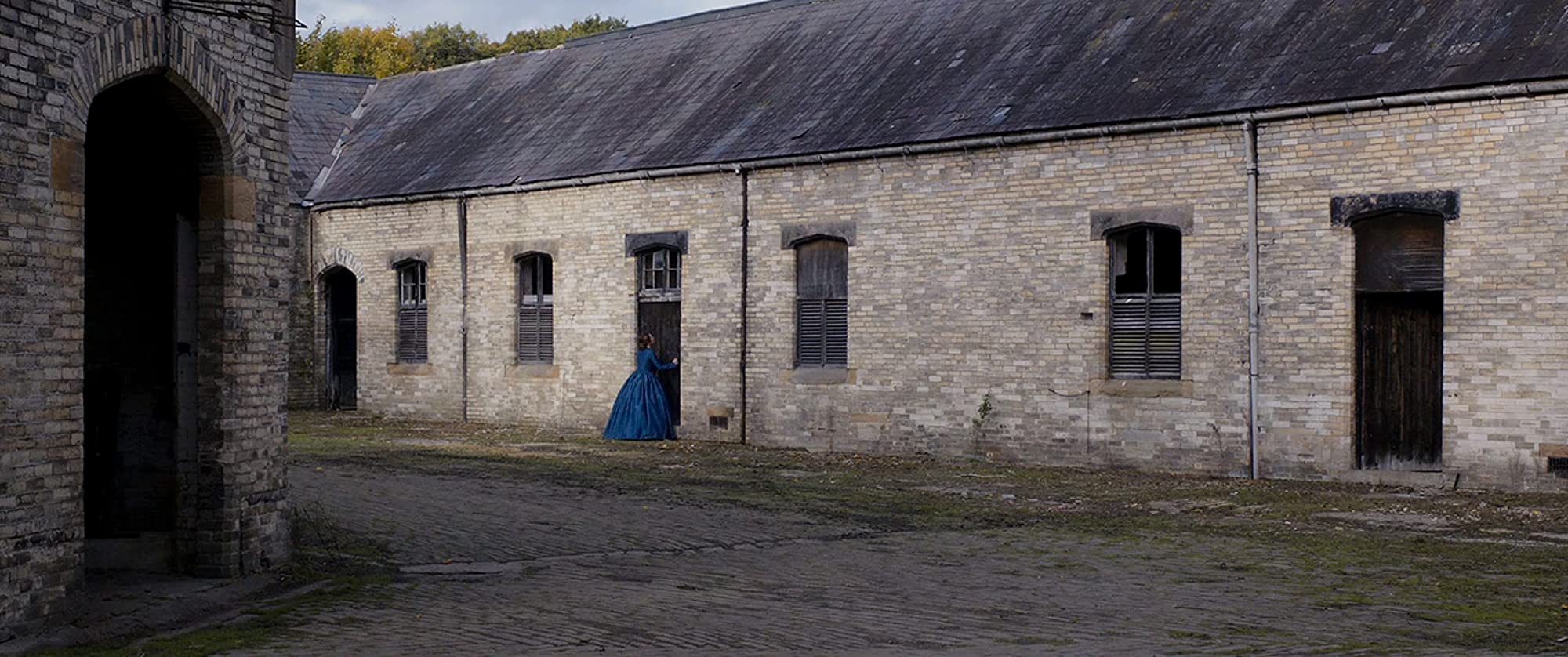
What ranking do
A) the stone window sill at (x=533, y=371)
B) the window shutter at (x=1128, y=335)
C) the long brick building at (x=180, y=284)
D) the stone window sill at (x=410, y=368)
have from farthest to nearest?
the stone window sill at (x=410, y=368) → the stone window sill at (x=533, y=371) → the window shutter at (x=1128, y=335) → the long brick building at (x=180, y=284)

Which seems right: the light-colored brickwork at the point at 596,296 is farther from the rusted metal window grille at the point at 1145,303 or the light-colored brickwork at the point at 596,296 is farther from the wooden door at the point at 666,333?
the rusted metal window grille at the point at 1145,303

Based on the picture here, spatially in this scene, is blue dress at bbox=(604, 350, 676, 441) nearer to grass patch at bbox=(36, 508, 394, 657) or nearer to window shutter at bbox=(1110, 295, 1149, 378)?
window shutter at bbox=(1110, 295, 1149, 378)

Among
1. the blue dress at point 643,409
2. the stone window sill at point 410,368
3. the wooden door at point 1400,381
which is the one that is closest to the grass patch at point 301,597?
the blue dress at point 643,409

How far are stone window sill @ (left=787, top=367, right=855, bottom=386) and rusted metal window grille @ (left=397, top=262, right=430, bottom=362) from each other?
8.71m

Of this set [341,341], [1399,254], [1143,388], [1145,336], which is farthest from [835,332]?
[341,341]

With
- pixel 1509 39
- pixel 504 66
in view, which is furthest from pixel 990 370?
pixel 504 66

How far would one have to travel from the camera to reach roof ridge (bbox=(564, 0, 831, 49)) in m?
26.5

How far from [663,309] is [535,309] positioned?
3.06 meters

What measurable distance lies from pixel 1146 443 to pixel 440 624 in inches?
439

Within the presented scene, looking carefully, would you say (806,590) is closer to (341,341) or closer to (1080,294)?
(1080,294)

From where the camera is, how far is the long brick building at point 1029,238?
51.6ft

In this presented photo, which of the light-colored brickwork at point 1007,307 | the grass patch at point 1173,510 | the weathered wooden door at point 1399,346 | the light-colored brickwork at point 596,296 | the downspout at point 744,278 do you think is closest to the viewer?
the grass patch at point 1173,510

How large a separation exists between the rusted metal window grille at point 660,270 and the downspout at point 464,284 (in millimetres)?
4109

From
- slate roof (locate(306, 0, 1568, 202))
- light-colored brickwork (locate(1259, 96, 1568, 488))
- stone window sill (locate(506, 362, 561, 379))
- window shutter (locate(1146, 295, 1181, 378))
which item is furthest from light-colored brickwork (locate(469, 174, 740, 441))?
light-colored brickwork (locate(1259, 96, 1568, 488))
